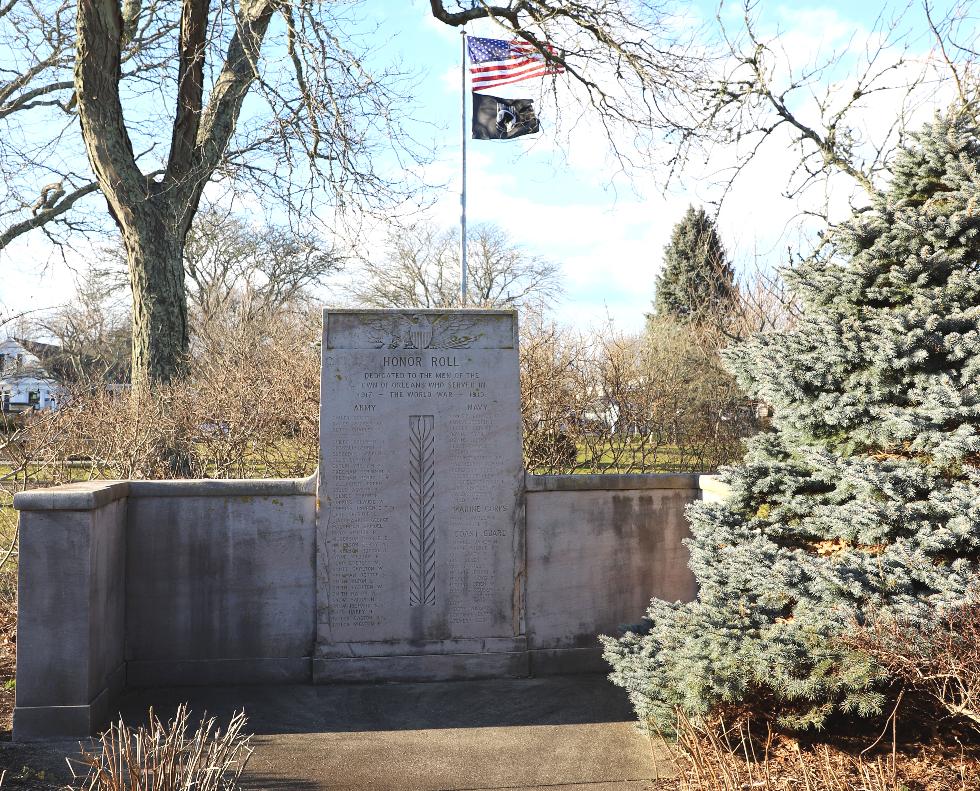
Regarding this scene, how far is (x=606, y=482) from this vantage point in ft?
21.5

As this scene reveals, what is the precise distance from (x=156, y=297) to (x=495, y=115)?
7.54 metres

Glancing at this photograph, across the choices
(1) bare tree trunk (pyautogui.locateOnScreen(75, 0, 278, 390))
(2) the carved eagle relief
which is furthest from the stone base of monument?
(1) bare tree trunk (pyautogui.locateOnScreen(75, 0, 278, 390))

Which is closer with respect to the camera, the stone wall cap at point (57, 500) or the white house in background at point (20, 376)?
the stone wall cap at point (57, 500)

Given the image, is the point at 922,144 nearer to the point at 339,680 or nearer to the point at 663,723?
the point at 663,723

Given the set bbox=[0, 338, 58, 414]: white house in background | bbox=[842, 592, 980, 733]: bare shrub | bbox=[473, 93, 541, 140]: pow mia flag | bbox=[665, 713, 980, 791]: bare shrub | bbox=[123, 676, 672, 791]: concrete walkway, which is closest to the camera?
bbox=[842, 592, 980, 733]: bare shrub

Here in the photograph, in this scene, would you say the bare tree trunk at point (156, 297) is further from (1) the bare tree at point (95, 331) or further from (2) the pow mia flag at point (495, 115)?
(1) the bare tree at point (95, 331)

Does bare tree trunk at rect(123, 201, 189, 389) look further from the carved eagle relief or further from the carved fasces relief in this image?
the carved fasces relief

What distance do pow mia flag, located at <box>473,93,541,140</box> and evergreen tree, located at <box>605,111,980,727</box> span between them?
11040 mm

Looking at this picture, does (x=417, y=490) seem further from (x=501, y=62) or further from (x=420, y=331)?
(x=501, y=62)

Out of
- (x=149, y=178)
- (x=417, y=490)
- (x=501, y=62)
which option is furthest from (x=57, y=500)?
(x=501, y=62)

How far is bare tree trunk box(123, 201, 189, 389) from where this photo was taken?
1088 cm

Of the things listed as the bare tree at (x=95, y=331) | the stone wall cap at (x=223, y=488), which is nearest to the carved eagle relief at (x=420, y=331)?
the stone wall cap at (x=223, y=488)

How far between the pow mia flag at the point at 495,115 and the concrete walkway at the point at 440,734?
1143 centimetres

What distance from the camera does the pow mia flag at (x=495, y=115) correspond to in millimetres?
15148
